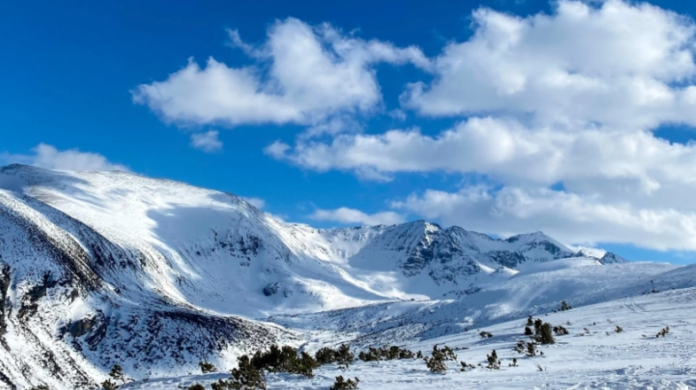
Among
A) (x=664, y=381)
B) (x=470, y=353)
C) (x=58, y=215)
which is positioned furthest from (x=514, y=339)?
(x=58, y=215)

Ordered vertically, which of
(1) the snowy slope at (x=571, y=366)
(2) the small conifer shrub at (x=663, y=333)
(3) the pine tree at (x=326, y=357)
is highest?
(3) the pine tree at (x=326, y=357)

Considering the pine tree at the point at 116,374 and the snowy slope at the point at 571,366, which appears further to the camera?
the pine tree at the point at 116,374

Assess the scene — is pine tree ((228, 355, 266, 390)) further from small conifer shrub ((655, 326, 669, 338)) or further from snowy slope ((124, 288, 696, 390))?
small conifer shrub ((655, 326, 669, 338))

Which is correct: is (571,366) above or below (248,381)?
below

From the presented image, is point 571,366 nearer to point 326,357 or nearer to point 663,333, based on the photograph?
point 663,333

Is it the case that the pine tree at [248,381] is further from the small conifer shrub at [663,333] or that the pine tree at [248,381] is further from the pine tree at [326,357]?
the small conifer shrub at [663,333]

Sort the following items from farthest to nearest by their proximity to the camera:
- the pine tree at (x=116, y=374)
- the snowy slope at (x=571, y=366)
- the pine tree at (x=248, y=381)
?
1. the pine tree at (x=116, y=374)
2. the pine tree at (x=248, y=381)
3. the snowy slope at (x=571, y=366)

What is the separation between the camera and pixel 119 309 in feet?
365

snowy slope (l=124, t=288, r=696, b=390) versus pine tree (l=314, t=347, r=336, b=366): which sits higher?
pine tree (l=314, t=347, r=336, b=366)

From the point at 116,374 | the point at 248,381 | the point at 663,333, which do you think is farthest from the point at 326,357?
the point at 663,333

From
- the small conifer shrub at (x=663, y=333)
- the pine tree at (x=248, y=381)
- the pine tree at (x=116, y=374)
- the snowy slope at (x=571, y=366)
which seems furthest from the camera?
the pine tree at (x=116, y=374)

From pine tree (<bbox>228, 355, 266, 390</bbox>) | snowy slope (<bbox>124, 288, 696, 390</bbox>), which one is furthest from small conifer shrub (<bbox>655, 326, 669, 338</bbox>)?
pine tree (<bbox>228, 355, 266, 390</bbox>)

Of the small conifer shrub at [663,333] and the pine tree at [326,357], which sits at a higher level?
the pine tree at [326,357]

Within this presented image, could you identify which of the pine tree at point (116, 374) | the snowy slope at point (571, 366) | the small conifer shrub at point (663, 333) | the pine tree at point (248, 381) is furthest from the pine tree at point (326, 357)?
the small conifer shrub at point (663, 333)
